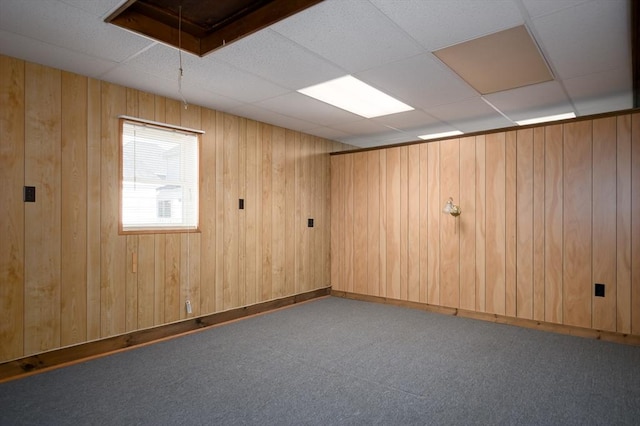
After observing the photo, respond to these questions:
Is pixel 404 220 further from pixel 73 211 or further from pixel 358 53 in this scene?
pixel 73 211

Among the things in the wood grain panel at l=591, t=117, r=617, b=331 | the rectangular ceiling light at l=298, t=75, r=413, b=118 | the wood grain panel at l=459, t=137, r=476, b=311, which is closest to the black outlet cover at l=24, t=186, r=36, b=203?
the rectangular ceiling light at l=298, t=75, r=413, b=118

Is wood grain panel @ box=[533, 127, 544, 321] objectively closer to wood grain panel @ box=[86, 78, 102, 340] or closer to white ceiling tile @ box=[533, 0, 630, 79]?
white ceiling tile @ box=[533, 0, 630, 79]

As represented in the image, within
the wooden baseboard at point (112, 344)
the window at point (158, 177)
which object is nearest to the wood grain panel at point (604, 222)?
the wooden baseboard at point (112, 344)

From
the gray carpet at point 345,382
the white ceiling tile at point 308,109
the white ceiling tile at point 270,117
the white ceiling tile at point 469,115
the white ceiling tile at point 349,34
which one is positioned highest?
the white ceiling tile at point 349,34

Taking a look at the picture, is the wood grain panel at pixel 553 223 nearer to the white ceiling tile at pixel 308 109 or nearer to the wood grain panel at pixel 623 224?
the wood grain panel at pixel 623 224

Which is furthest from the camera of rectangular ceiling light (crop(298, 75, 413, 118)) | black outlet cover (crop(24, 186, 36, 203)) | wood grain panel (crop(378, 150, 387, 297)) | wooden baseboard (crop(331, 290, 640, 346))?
wood grain panel (crop(378, 150, 387, 297))

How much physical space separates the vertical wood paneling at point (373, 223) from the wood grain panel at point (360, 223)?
0.06m

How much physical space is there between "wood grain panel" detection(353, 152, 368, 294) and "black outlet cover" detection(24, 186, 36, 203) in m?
3.83

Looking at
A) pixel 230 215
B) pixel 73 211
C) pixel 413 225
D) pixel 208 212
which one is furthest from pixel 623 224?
pixel 73 211

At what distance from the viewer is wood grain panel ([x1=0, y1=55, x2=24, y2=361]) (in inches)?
110

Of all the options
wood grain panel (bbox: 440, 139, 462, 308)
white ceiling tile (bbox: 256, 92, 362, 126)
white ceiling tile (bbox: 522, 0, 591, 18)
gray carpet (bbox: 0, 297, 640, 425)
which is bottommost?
gray carpet (bbox: 0, 297, 640, 425)

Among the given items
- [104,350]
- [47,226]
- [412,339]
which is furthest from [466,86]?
[104,350]

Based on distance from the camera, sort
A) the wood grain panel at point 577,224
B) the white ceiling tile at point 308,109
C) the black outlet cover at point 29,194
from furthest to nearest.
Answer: the white ceiling tile at point 308,109, the wood grain panel at point 577,224, the black outlet cover at point 29,194

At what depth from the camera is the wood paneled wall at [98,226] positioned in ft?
9.39
